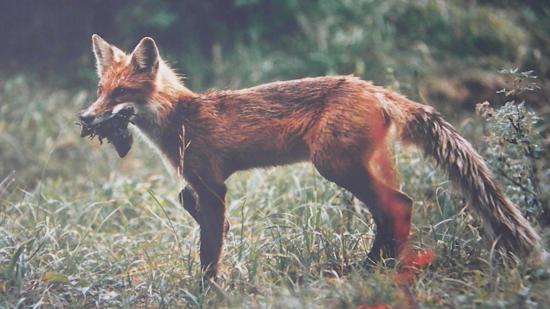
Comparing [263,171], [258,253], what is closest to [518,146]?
[258,253]

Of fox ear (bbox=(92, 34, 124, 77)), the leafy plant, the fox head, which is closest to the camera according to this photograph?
the fox head

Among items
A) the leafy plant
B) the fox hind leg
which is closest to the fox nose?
the fox hind leg

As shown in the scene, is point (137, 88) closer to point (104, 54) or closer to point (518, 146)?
point (104, 54)

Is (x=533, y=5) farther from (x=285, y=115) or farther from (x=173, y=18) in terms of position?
(x=285, y=115)

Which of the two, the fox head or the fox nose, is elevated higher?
the fox head

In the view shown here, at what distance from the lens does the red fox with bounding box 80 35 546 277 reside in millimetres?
4984

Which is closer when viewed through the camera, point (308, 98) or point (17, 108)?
point (308, 98)

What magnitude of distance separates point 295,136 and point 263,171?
7.70 feet

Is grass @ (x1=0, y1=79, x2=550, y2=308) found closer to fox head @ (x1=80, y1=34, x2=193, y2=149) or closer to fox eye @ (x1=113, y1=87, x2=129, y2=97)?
fox head @ (x1=80, y1=34, x2=193, y2=149)

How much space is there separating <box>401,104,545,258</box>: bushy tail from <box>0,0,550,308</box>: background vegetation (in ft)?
0.68

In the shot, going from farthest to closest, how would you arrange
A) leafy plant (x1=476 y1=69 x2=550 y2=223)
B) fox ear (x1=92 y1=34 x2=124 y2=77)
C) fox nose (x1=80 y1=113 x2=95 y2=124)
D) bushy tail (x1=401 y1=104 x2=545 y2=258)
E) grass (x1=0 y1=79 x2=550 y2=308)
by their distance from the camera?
fox ear (x1=92 y1=34 x2=124 y2=77) → leafy plant (x1=476 y1=69 x2=550 y2=223) → fox nose (x1=80 y1=113 x2=95 y2=124) → bushy tail (x1=401 y1=104 x2=545 y2=258) → grass (x1=0 y1=79 x2=550 y2=308)

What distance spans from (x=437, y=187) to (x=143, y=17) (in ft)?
21.2

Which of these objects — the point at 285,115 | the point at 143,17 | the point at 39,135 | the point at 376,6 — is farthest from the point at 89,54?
the point at 285,115

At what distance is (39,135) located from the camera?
957 cm
